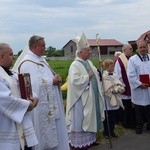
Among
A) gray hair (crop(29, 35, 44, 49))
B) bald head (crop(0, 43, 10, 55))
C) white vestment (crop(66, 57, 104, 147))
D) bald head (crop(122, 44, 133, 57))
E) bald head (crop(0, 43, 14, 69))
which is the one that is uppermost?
gray hair (crop(29, 35, 44, 49))

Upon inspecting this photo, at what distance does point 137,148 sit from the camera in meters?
7.95

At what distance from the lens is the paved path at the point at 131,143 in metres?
8.00

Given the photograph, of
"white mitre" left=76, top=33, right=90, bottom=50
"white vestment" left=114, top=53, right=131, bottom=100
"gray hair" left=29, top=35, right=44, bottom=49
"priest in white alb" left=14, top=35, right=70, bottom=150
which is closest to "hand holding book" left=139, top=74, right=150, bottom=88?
"white vestment" left=114, top=53, right=131, bottom=100

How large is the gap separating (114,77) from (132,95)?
0.78 meters

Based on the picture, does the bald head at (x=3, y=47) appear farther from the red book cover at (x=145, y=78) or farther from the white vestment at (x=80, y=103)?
the red book cover at (x=145, y=78)

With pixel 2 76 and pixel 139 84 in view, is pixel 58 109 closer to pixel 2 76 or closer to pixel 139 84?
pixel 2 76

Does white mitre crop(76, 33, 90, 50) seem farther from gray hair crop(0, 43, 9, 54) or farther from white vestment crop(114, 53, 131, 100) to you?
gray hair crop(0, 43, 9, 54)

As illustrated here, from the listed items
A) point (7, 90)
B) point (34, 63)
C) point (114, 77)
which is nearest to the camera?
point (7, 90)

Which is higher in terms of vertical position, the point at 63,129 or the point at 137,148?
the point at 63,129

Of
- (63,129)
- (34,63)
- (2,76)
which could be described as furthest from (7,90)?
(63,129)

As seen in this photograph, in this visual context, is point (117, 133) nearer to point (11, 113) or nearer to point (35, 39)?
point (35, 39)

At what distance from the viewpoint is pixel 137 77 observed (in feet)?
30.1

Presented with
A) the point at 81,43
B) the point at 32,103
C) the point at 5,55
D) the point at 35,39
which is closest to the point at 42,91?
the point at 35,39

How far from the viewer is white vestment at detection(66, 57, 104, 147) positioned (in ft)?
25.4
